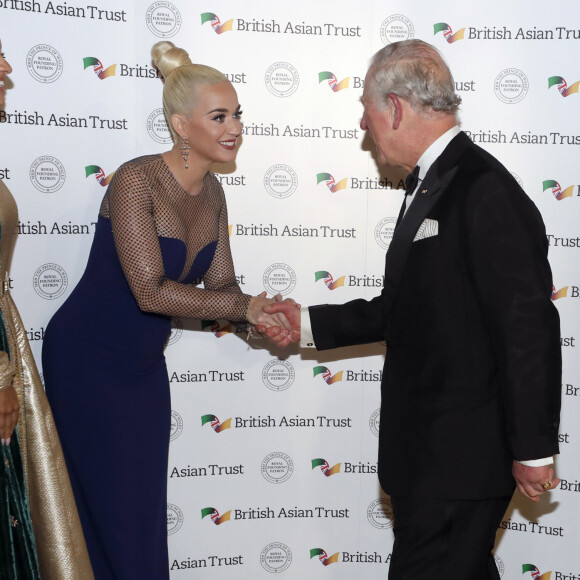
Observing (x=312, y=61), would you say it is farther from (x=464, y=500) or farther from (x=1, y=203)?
(x=464, y=500)

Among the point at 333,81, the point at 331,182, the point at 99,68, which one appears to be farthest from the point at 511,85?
the point at 99,68

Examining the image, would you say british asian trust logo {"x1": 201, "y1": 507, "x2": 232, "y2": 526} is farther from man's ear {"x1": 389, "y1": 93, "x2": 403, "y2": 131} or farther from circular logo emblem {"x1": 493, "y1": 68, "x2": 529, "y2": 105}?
circular logo emblem {"x1": 493, "y1": 68, "x2": 529, "y2": 105}

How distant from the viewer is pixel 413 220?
2.21m

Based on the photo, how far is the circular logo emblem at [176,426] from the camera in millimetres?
3422

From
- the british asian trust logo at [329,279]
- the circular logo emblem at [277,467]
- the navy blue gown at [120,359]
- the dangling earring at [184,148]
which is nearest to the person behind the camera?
the navy blue gown at [120,359]

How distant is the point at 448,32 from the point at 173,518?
8.56 feet

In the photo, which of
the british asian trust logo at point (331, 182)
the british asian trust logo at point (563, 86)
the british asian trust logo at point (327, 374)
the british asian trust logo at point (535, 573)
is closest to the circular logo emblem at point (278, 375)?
the british asian trust logo at point (327, 374)

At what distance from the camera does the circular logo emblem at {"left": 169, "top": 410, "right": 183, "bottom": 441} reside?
3422 millimetres

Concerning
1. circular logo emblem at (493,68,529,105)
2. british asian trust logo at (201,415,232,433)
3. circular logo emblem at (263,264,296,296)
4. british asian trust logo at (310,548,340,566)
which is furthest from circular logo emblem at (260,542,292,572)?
circular logo emblem at (493,68,529,105)

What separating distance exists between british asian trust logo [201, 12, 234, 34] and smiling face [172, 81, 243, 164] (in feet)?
1.59

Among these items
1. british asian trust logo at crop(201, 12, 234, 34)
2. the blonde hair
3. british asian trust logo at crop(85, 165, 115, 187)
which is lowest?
british asian trust logo at crop(85, 165, 115, 187)

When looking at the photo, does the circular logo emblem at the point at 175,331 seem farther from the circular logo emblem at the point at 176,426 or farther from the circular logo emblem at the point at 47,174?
the circular logo emblem at the point at 47,174

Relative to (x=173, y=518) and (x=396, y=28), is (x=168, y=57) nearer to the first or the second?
(x=396, y=28)

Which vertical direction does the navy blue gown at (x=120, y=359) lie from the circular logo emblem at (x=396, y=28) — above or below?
below
